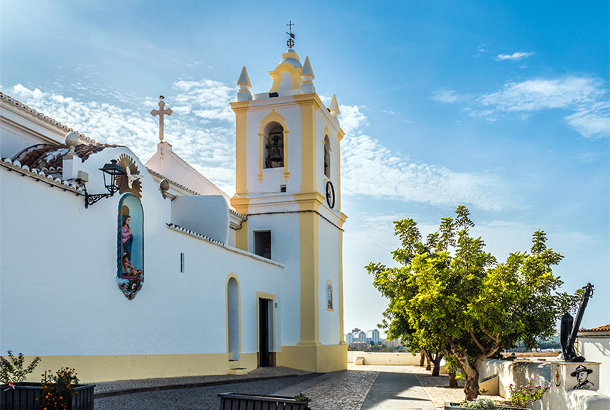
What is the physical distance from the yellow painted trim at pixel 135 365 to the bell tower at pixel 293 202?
A: 5655 mm

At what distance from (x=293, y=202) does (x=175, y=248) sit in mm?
8949

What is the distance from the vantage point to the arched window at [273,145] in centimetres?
2553

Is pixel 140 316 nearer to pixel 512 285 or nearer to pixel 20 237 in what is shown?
pixel 20 237

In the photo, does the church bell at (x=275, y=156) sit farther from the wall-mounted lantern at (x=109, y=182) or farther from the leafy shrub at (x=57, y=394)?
the leafy shrub at (x=57, y=394)

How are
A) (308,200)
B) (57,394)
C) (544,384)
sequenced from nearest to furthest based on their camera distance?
(57,394) → (544,384) → (308,200)

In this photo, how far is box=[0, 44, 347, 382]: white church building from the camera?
11.1 meters

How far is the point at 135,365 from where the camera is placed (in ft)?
45.2

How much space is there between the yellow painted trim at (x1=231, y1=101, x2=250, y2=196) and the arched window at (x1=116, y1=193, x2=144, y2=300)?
11088 millimetres

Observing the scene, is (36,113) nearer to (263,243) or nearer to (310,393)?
(310,393)

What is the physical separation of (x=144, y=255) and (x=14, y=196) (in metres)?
4.31

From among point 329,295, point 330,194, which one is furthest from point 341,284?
point 330,194

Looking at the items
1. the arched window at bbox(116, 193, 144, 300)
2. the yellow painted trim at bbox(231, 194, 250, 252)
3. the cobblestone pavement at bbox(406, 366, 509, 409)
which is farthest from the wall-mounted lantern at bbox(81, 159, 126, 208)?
the yellow painted trim at bbox(231, 194, 250, 252)

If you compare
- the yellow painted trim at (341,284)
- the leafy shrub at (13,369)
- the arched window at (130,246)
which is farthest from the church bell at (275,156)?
the leafy shrub at (13,369)

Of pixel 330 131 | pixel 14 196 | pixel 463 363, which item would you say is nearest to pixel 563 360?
pixel 463 363
